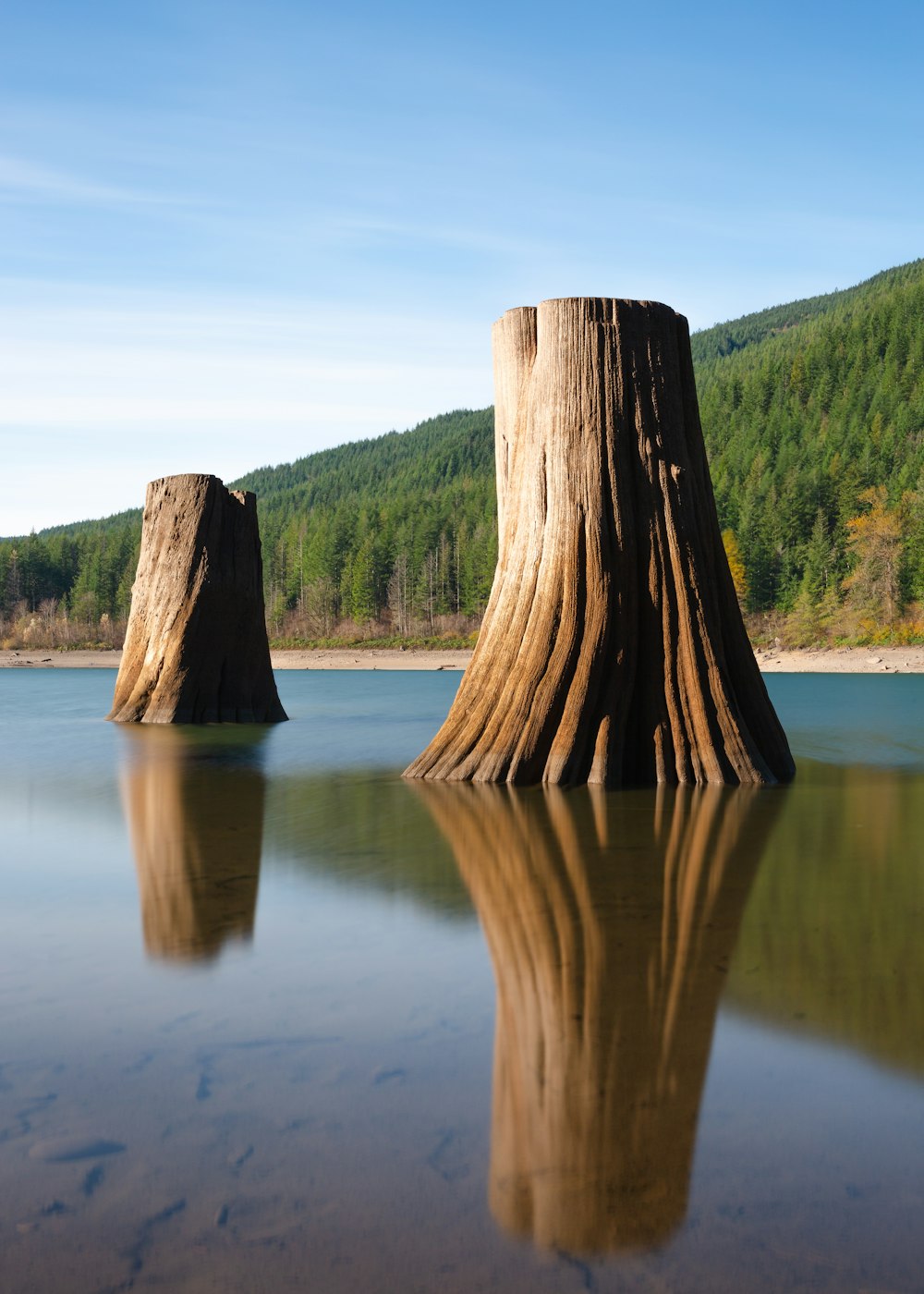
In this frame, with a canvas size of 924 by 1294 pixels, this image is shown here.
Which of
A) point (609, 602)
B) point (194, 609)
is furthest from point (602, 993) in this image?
point (194, 609)

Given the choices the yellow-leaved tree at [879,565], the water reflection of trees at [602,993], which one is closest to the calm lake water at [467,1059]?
the water reflection of trees at [602,993]

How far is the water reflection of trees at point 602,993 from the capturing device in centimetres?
328

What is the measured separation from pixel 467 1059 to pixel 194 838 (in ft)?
17.3

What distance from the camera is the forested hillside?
85.4m

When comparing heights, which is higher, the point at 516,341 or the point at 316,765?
the point at 516,341

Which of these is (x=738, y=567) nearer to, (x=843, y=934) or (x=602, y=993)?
(x=843, y=934)

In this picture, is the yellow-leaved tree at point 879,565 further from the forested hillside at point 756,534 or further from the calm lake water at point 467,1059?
the calm lake water at point 467,1059

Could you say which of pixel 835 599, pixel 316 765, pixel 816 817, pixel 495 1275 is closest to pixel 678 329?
pixel 816 817

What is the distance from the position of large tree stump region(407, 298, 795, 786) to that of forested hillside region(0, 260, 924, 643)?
2575 inches

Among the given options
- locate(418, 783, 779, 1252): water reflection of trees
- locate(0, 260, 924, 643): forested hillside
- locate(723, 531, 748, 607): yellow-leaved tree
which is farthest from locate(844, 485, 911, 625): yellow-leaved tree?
locate(418, 783, 779, 1252): water reflection of trees

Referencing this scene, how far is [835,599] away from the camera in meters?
84.8

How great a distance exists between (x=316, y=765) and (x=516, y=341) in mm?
5533

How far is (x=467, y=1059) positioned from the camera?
4215mm

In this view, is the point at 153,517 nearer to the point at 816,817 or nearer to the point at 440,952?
the point at 816,817
